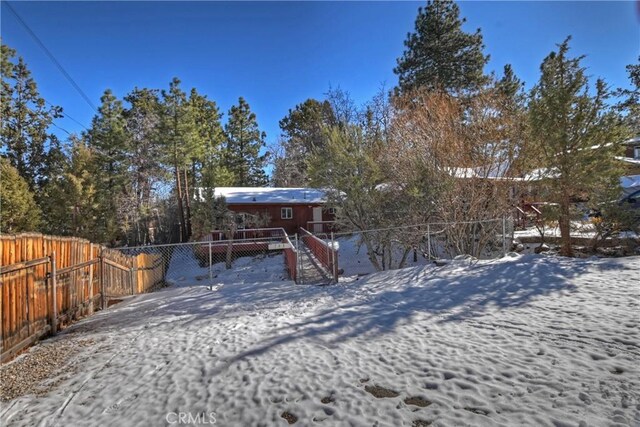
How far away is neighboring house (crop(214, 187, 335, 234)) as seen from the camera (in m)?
23.0

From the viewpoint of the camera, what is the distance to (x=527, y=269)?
24.2 ft

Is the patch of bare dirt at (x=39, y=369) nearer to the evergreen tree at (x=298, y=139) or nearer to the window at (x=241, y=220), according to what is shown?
the window at (x=241, y=220)

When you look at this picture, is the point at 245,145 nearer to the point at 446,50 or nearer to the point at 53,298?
the point at 446,50

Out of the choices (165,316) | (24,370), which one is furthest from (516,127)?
(24,370)

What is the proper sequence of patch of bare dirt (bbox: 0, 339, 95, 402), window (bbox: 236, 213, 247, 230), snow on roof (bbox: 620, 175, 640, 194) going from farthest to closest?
window (bbox: 236, 213, 247, 230) < snow on roof (bbox: 620, 175, 640, 194) < patch of bare dirt (bbox: 0, 339, 95, 402)

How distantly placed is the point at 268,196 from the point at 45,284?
19135mm

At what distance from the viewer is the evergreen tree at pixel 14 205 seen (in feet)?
58.3

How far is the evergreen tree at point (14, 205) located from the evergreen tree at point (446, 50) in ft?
88.1

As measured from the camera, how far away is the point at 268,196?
2448 cm

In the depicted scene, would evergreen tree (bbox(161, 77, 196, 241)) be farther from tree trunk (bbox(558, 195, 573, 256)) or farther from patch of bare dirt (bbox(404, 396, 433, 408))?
patch of bare dirt (bbox(404, 396, 433, 408))

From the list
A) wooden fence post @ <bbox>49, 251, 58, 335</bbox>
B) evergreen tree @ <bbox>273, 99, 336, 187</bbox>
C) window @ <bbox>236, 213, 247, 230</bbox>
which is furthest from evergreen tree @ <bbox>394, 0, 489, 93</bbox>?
wooden fence post @ <bbox>49, 251, 58, 335</bbox>

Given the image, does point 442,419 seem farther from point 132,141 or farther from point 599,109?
point 132,141

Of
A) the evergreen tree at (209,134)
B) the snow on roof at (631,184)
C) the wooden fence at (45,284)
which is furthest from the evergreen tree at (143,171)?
the snow on roof at (631,184)

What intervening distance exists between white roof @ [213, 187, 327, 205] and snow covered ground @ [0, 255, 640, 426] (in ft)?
54.6
